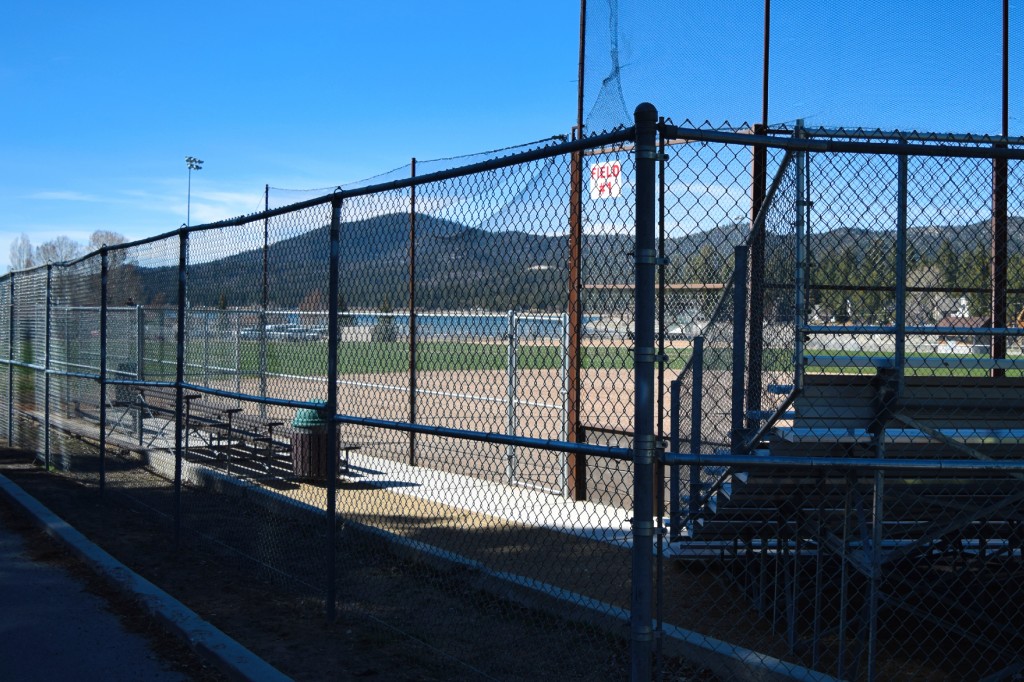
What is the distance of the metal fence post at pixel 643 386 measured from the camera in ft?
11.0

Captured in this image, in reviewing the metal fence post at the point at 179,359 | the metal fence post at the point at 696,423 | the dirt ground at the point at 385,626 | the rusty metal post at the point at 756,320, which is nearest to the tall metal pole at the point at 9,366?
the metal fence post at the point at 179,359

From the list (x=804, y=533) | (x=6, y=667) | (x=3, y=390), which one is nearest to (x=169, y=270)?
(x=6, y=667)

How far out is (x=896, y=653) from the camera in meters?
5.98

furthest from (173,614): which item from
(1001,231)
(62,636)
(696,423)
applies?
(1001,231)

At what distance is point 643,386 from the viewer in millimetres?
3371

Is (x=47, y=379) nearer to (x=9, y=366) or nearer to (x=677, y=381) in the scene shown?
(x=9, y=366)

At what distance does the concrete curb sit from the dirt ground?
0.38 ft

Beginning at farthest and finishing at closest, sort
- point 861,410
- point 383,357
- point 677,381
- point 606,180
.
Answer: point 677,381
point 383,357
point 861,410
point 606,180

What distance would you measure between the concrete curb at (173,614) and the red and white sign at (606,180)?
297cm

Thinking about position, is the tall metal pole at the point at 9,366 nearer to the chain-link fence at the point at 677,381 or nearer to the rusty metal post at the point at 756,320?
the chain-link fence at the point at 677,381

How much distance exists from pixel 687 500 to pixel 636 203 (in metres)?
3.59

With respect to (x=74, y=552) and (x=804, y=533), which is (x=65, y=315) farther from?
(x=804, y=533)

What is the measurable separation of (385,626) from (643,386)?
2.92m

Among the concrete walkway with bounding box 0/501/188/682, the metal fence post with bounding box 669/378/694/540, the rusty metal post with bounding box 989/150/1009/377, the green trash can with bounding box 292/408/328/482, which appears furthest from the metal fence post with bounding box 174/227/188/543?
the rusty metal post with bounding box 989/150/1009/377
